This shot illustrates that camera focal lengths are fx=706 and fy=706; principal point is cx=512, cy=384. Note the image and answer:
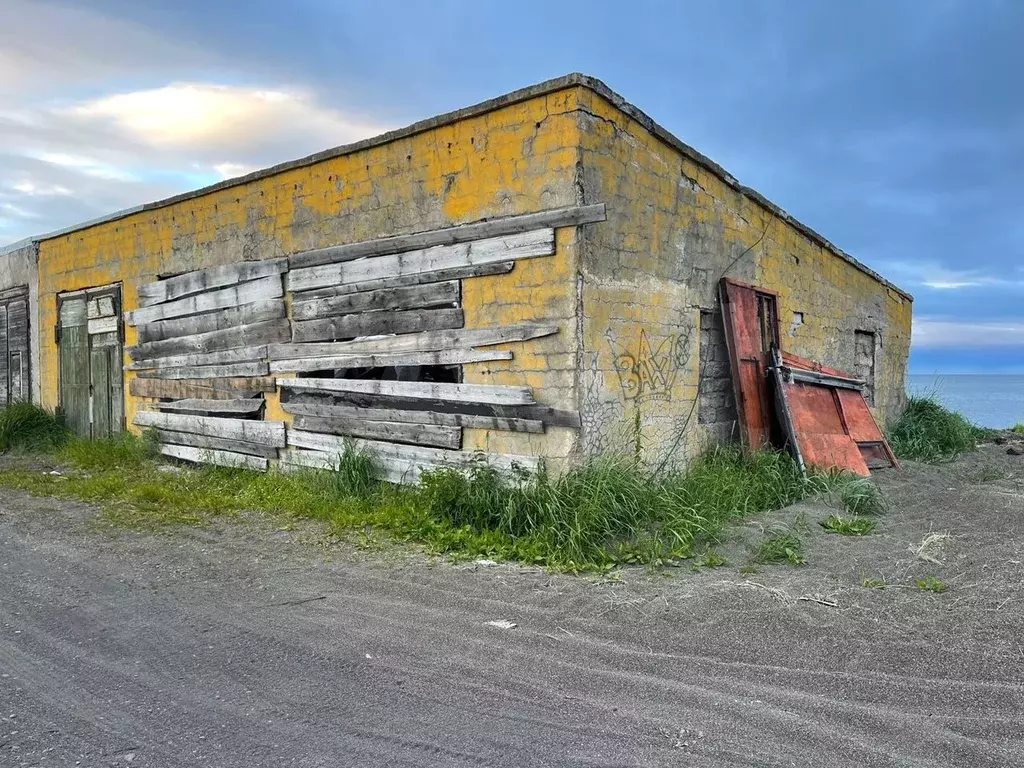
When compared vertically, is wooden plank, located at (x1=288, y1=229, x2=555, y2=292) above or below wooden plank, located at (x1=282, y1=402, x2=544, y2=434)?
above

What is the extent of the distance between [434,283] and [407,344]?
2.11ft

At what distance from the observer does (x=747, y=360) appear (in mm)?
7945

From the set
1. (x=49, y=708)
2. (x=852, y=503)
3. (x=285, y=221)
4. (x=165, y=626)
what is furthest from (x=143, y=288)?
(x=852, y=503)

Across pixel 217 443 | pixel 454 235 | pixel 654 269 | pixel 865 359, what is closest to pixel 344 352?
pixel 454 235

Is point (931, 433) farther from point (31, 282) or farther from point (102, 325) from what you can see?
point (31, 282)

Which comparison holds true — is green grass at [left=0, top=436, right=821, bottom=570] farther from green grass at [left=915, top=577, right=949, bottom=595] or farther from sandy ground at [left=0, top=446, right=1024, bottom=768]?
green grass at [left=915, top=577, right=949, bottom=595]

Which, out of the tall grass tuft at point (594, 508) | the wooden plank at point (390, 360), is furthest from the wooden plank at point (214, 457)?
the tall grass tuft at point (594, 508)

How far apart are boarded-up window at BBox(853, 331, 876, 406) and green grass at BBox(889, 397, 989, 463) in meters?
0.93

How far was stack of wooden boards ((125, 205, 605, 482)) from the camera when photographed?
618cm

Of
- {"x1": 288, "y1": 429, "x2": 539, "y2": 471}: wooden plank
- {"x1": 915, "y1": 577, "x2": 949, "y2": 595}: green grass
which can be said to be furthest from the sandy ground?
{"x1": 288, "y1": 429, "x2": 539, "y2": 471}: wooden plank

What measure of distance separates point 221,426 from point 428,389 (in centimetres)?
354

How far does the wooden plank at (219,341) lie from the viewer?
26.3 feet

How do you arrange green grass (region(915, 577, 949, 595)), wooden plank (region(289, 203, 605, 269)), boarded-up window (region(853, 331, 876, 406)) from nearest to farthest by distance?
green grass (region(915, 577, 949, 595)), wooden plank (region(289, 203, 605, 269)), boarded-up window (region(853, 331, 876, 406))

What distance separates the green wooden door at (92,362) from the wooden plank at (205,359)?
66cm
